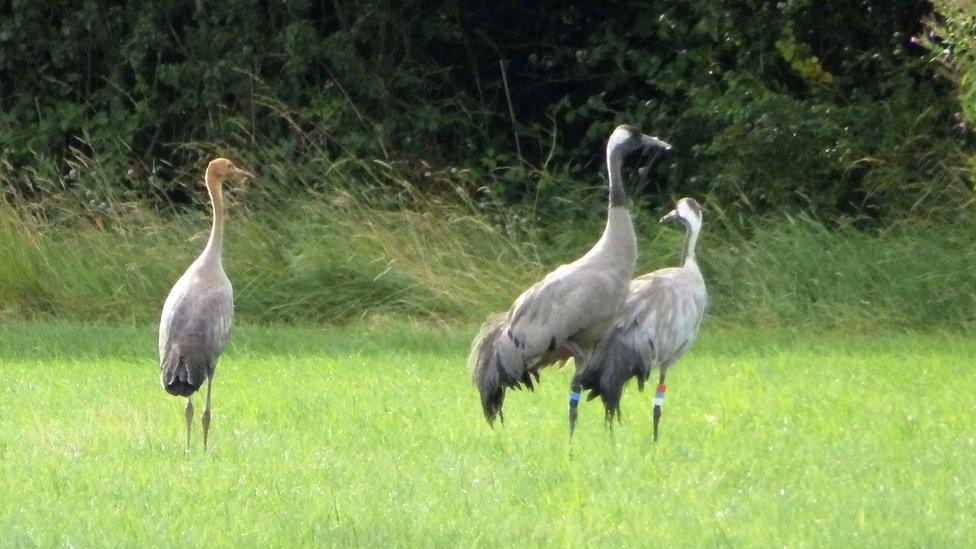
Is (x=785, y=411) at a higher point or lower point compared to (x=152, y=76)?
higher

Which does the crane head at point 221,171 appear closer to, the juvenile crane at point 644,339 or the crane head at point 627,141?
the crane head at point 627,141

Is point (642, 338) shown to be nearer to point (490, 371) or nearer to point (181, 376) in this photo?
point (490, 371)

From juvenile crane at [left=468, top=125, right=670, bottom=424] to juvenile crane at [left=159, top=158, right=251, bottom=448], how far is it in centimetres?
134

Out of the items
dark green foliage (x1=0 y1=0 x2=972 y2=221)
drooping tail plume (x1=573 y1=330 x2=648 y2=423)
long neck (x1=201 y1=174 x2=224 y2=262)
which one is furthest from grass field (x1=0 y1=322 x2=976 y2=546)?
dark green foliage (x1=0 y1=0 x2=972 y2=221)

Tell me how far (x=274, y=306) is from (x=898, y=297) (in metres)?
5.19

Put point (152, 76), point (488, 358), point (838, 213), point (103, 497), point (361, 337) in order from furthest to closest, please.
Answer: point (152, 76) < point (838, 213) < point (361, 337) < point (488, 358) < point (103, 497)

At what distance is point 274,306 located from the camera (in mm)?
15070

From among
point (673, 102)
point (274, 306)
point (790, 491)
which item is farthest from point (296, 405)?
point (673, 102)

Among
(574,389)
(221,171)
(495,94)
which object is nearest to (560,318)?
(574,389)

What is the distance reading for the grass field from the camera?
6.66m

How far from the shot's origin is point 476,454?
841 centimetres

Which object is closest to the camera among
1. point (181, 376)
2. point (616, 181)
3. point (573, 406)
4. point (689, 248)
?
point (181, 376)

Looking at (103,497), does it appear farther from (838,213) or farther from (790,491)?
(838,213)

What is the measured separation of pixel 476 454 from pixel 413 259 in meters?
7.02
